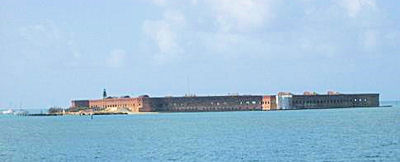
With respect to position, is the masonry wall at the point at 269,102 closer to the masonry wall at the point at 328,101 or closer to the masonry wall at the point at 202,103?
the masonry wall at the point at 202,103

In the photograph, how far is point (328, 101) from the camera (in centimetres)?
19400

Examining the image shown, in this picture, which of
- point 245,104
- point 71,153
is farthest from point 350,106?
point 71,153

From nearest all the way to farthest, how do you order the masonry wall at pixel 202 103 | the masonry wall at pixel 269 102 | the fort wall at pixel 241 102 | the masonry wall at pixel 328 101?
the masonry wall at pixel 202 103
the fort wall at pixel 241 102
the masonry wall at pixel 328 101
the masonry wall at pixel 269 102

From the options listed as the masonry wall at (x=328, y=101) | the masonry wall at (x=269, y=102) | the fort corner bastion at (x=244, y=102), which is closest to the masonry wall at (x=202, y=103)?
the fort corner bastion at (x=244, y=102)

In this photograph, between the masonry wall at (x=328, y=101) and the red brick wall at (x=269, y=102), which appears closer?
the masonry wall at (x=328, y=101)

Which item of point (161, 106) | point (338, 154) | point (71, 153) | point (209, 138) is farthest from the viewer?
point (161, 106)

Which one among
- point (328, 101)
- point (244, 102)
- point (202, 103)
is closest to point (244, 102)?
point (244, 102)

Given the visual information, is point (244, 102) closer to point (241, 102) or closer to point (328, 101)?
point (241, 102)

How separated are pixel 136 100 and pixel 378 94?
195ft

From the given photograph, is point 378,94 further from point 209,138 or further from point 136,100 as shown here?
point 209,138

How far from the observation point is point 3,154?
60.6 m

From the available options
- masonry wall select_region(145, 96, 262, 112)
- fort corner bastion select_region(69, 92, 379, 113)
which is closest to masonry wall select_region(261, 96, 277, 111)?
fort corner bastion select_region(69, 92, 379, 113)

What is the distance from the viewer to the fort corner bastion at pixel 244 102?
189500 millimetres

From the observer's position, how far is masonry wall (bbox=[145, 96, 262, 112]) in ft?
621
